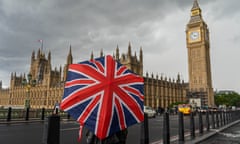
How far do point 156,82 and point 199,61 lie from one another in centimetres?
3265

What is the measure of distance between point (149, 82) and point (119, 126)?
7173 centimetres

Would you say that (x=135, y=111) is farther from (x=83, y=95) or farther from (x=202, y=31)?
(x=202, y=31)

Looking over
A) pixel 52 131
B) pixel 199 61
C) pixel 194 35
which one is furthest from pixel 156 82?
pixel 52 131

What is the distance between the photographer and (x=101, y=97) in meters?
2.10

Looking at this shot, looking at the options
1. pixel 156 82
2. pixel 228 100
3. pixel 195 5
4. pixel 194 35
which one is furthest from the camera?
pixel 195 5

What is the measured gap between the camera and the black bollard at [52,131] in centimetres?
216

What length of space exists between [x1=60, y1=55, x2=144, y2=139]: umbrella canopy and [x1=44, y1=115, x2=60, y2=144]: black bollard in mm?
347

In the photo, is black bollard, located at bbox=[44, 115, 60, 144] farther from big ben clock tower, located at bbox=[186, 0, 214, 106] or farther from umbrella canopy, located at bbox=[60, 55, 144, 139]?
big ben clock tower, located at bbox=[186, 0, 214, 106]

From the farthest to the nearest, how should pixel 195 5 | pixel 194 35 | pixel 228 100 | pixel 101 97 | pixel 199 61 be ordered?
pixel 195 5 < pixel 194 35 < pixel 199 61 < pixel 228 100 < pixel 101 97

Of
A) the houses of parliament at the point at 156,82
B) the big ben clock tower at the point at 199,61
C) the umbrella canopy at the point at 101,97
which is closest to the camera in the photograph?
the umbrella canopy at the point at 101,97

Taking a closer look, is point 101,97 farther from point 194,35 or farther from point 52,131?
point 194,35

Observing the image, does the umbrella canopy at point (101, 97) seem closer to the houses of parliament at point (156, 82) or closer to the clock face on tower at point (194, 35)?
the houses of parliament at point (156, 82)

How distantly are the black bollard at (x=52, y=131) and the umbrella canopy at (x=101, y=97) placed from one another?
35 centimetres

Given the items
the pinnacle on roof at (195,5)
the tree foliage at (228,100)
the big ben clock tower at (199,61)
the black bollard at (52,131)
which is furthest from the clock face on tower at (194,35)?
the black bollard at (52,131)
